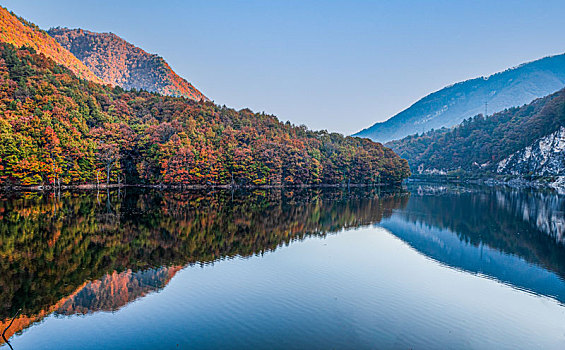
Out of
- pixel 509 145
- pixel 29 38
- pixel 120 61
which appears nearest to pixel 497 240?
pixel 29 38

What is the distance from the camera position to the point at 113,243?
2003 centimetres

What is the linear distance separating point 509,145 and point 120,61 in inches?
7307

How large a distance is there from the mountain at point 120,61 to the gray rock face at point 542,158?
444 feet

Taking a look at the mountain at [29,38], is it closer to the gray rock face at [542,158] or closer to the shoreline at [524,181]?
the shoreline at [524,181]

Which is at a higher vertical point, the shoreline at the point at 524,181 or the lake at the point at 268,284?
the shoreline at the point at 524,181

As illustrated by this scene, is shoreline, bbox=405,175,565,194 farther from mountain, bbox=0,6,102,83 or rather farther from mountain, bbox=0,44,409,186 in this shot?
mountain, bbox=0,6,102,83

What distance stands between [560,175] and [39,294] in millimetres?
126542

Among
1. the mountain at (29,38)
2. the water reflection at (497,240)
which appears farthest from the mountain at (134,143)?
the water reflection at (497,240)

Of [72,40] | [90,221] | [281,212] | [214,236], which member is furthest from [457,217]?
[72,40]

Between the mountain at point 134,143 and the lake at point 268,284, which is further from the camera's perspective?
the mountain at point 134,143

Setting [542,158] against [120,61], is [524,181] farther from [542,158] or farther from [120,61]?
[120,61]

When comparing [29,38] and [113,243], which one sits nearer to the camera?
[113,243]

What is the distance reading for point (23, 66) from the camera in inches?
2510

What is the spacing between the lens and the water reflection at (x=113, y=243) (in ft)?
40.9
